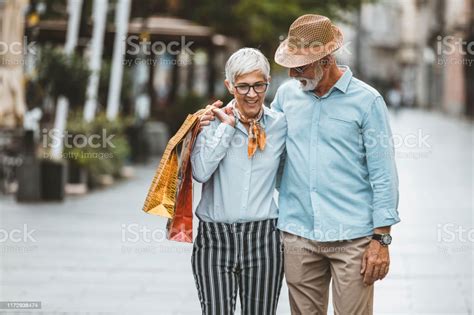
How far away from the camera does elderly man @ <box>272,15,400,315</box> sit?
4207 mm

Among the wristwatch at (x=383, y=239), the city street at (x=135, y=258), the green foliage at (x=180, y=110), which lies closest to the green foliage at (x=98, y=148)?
the city street at (x=135, y=258)

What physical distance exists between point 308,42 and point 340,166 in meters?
0.54

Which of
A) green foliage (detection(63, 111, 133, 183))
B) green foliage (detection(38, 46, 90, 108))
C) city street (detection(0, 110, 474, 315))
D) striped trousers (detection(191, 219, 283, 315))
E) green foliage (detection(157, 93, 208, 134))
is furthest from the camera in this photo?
green foliage (detection(157, 93, 208, 134))

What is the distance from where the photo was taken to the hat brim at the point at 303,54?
4160 mm

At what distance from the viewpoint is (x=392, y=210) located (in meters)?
4.19

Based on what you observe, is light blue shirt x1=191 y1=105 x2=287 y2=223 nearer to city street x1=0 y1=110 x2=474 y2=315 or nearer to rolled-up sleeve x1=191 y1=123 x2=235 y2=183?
rolled-up sleeve x1=191 y1=123 x2=235 y2=183

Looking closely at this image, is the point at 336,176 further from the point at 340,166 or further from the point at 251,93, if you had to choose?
→ the point at 251,93

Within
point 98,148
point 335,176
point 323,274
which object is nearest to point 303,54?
point 335,176

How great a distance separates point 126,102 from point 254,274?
65.9 ft

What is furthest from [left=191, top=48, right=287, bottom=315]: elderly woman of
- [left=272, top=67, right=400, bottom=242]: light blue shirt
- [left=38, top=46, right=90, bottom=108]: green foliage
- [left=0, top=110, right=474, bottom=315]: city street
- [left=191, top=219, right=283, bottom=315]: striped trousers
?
[left=38, top=46, right=90, bottom=108]: green foliage

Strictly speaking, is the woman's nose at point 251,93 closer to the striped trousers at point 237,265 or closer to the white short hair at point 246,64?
the white short hair at point 246,64

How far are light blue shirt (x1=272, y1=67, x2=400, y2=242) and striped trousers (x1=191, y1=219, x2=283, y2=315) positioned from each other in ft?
0.46

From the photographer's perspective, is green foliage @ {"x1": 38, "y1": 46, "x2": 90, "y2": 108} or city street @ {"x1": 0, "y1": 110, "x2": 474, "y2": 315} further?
green foliage @ {"x1": 38, "y1": 46, "x2": 90, "y2": 108}

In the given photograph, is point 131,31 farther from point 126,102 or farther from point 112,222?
point 112,222
